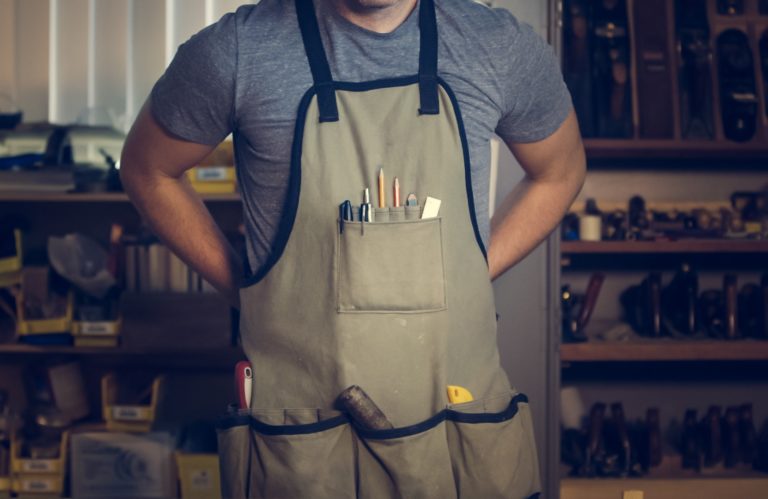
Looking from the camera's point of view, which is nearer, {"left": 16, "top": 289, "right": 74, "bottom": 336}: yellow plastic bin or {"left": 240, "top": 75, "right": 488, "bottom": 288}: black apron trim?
{"left": 240, "top": 75, "right": 488, "bottom": 288}: black apron trim

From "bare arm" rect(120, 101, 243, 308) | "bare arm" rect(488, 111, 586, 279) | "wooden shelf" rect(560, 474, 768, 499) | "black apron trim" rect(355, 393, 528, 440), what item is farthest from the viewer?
"wooden shelf" rect(560, 474, 768, 499)

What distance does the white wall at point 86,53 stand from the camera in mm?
3355

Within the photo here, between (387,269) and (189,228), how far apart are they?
0.47 meters

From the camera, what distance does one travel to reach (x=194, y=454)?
3.03 m

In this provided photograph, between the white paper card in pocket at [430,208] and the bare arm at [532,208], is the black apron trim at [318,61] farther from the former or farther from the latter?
the bare arm at [532,208]

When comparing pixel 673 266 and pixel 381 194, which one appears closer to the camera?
pixel 381 194

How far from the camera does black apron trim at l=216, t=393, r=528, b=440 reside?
1.21 meters

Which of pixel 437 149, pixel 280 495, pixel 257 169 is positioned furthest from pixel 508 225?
pixel 280 495

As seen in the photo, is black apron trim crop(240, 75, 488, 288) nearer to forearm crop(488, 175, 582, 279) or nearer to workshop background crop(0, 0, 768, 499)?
forearm crop(488, 175, 582, 279)

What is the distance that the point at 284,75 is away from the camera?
4.16ft

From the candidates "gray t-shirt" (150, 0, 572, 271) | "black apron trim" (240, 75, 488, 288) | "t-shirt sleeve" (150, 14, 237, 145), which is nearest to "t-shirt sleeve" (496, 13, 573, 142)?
"gray t-shirt" (150, 0, 572, 271)

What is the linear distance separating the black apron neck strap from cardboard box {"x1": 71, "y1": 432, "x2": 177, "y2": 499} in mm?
2126

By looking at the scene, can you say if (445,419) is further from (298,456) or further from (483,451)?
(298,456)

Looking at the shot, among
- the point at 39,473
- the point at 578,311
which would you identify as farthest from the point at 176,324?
the point at 578,311
